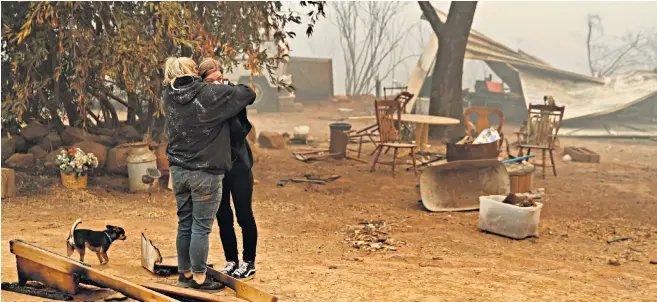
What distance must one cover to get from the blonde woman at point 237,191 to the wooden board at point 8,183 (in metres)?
4.58

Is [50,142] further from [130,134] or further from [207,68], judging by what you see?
[207,68]

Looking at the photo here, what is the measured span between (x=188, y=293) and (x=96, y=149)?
19.1ft

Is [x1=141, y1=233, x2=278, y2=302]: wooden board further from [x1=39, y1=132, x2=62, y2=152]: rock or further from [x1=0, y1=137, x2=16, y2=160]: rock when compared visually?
[x1=0, y1=137, x2=16, y2=160]: rock

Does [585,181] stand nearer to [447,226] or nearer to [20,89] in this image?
[447,226]

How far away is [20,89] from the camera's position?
8258 mm

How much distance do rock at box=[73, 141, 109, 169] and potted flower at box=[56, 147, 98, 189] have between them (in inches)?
20.0

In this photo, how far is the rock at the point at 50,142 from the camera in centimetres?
900

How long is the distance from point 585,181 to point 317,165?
431 centimetres

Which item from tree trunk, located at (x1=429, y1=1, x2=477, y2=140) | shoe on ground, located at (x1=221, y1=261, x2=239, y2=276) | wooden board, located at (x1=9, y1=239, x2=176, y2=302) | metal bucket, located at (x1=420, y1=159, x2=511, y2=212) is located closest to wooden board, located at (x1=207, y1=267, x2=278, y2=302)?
shoe on ground, located at (x1=221, y1=261, x2=239, y2=276)

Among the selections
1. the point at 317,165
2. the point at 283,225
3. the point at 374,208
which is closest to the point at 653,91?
the point at 317,165

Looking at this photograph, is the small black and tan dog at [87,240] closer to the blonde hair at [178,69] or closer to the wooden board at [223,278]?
the wooden board at [223,278]

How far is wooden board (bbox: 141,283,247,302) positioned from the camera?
3.63 meters

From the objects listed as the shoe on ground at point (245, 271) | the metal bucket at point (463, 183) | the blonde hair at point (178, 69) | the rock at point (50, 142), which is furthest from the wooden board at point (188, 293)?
the rock at point (50, 142)

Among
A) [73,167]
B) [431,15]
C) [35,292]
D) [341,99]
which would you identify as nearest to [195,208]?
[35,292]
